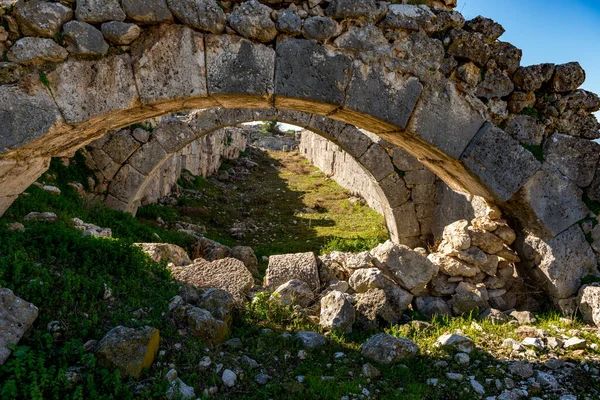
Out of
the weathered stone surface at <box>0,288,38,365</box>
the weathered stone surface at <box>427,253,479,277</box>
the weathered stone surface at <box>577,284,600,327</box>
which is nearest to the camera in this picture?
the weathered stone surface at <box>0,288,38,365</box>

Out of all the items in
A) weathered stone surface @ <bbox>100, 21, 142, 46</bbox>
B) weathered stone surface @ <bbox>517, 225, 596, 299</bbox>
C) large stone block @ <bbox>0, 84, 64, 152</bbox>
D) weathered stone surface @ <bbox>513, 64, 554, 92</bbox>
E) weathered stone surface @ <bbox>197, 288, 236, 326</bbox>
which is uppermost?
weathered stone surface @ <bbox>513, 64, 554, 92</bbox>

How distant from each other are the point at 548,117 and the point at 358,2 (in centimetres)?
208

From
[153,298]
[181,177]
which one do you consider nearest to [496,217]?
[153,298]

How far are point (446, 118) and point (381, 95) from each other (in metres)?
0.64

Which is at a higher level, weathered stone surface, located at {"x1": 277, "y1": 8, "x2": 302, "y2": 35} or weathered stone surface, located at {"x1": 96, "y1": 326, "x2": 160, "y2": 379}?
weathered stone surface, located at {"x1": 277, "y1": 8, "x2": 302, "y2": 35}

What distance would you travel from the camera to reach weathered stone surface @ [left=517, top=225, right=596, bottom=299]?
3.83 m

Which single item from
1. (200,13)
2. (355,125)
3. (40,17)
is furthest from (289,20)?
(40,17)

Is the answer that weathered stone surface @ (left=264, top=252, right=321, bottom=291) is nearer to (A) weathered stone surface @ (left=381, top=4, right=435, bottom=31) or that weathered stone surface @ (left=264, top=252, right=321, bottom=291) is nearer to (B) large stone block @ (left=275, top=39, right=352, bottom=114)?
(B) large stone block @ (left=275, top=39, right=352, bottom=114)

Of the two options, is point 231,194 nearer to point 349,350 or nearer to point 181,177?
point 181,177

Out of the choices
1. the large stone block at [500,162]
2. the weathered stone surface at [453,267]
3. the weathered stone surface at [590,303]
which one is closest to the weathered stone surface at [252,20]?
the large stone block at [500,162]

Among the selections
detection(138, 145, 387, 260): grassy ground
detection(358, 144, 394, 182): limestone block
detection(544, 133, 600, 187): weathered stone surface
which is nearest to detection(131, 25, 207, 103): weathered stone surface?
detection(544, 133, 600, 187): weathered stone surface

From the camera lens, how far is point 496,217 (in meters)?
4.29

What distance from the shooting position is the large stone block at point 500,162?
12.3 feet

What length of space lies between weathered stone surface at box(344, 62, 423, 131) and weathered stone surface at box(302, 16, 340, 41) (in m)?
0.35
